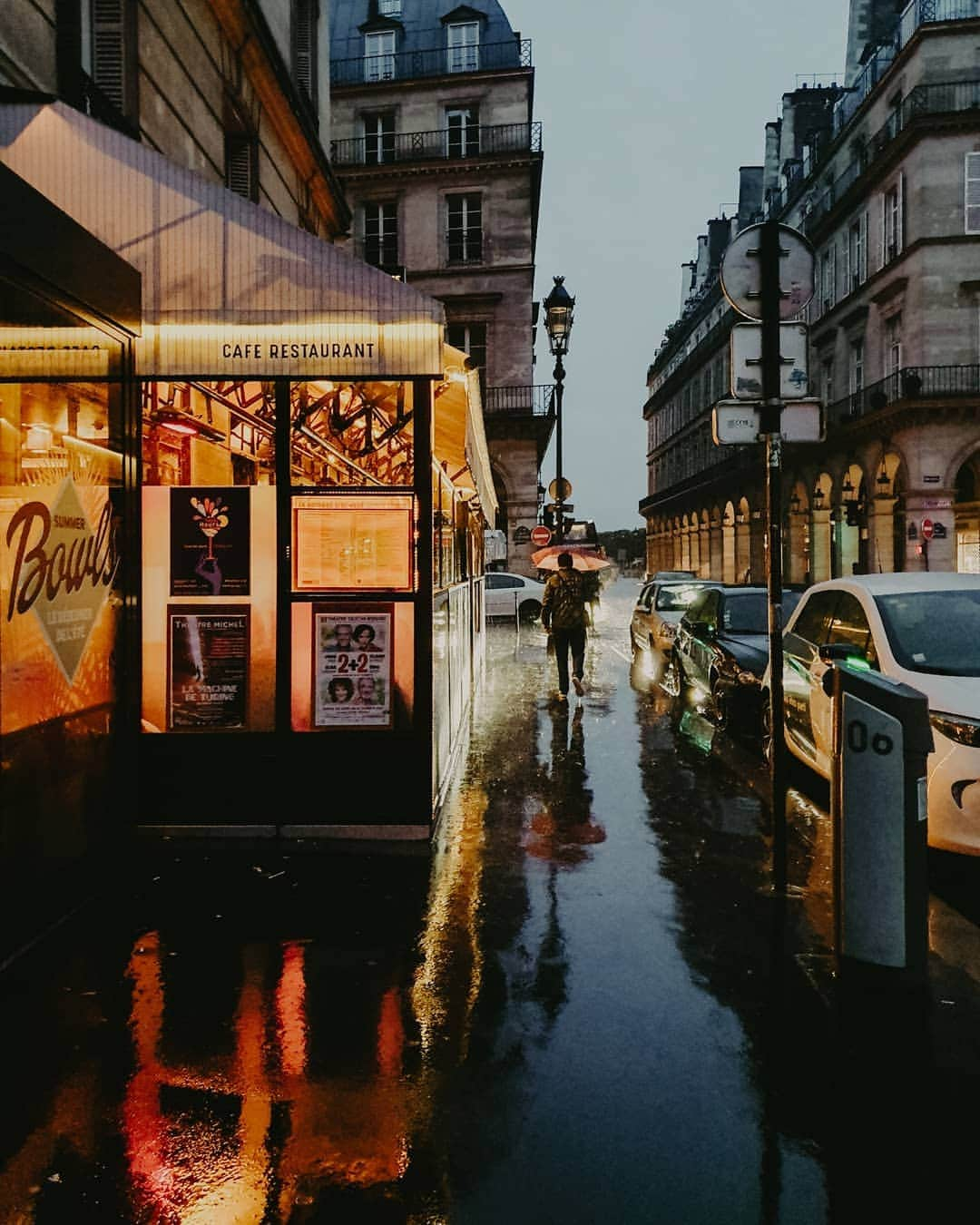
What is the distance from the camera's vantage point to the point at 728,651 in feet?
34.8

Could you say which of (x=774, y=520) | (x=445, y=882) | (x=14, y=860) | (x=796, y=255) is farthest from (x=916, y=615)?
(x=14, y=860)

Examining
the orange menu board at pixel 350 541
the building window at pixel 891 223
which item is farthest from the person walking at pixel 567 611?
the building window at pixel 891 223

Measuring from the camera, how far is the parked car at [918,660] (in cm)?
533

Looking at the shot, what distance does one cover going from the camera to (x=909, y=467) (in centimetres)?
3278

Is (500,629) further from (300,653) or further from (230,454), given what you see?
(300,653)

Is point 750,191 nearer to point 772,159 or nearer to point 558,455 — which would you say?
point 772,159

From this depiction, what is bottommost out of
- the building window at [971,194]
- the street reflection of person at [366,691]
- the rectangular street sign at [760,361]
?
the street reflection of person at [366,691]

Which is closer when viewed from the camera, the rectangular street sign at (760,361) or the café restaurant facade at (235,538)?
the café restaurant facade at (235,538)

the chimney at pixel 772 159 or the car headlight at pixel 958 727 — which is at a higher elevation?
the chimney at pixel 772 159

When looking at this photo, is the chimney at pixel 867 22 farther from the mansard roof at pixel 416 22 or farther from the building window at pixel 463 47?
the building window at pixel 463 47

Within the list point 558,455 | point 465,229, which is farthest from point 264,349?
point 465,229

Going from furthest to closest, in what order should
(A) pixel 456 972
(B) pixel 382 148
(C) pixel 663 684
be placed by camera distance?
(B) pixel 382 148 → (C) pixel 663 684 → (A) pixel 456 972

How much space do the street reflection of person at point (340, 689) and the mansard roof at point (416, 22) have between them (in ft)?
134

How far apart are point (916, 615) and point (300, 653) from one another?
4399 mm
